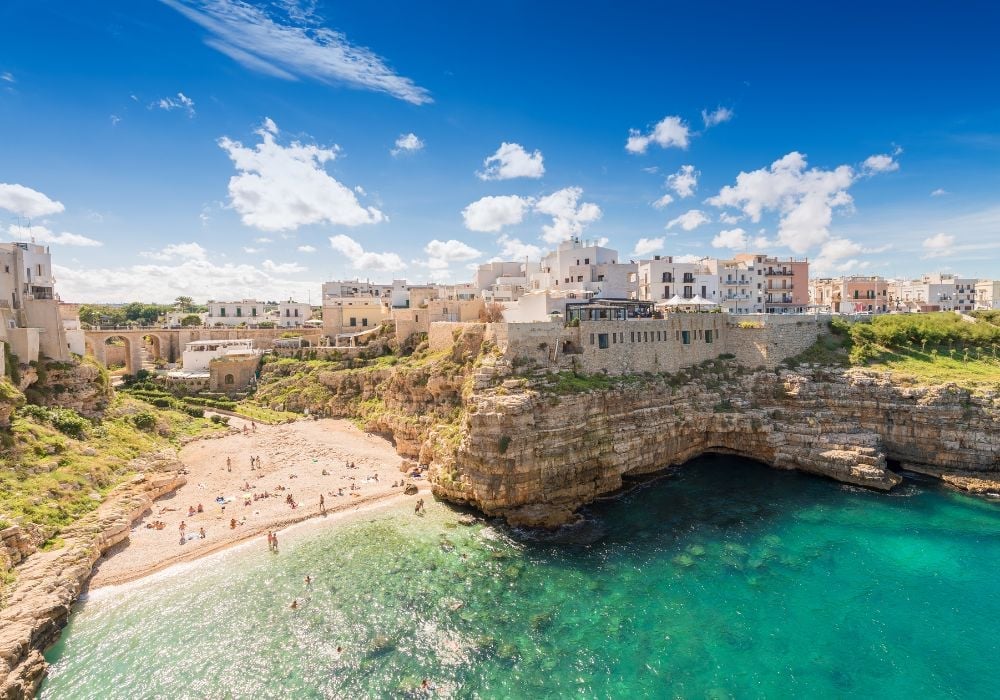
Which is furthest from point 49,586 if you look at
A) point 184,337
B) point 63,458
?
point 184,337

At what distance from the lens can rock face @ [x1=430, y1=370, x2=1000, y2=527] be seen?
30.5 metres

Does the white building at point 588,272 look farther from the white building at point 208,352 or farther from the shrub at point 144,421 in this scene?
the shrub at point 144,421

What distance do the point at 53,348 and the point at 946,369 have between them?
77.0 meters

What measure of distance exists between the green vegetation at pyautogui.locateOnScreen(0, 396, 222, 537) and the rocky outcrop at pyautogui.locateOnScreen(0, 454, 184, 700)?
3.88 feet

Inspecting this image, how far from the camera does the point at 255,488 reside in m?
35.6

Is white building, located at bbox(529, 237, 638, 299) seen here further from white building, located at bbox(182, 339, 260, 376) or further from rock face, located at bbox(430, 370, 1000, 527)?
white building, located at bbox(182, 339, 260, 376)

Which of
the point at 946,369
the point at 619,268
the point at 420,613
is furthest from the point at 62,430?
the point at 946,369

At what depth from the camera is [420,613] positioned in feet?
74.0

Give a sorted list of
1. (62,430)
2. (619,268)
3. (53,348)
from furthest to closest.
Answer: (619,268), (53,348), (62,430)

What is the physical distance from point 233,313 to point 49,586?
212ft

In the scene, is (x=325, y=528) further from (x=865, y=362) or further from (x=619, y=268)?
(x=865, y=362)

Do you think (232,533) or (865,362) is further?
(865,362)

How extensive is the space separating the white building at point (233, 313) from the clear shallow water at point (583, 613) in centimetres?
5935

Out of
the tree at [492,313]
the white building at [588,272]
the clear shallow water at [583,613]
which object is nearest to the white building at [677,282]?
the white building at [588,272]
